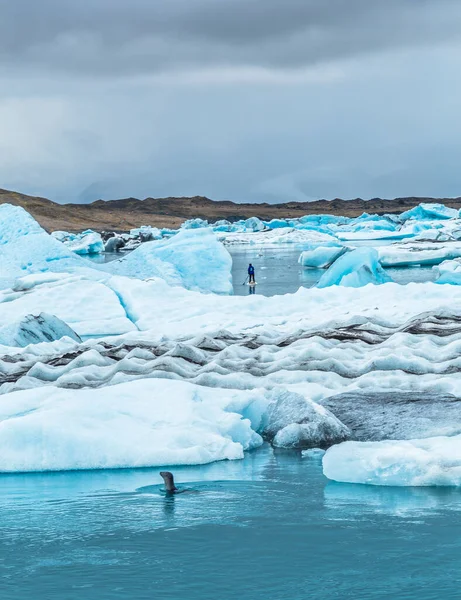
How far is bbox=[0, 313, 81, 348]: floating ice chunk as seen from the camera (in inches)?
701

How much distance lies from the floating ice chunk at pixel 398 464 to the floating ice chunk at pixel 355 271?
759 inches

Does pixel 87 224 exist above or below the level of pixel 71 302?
above

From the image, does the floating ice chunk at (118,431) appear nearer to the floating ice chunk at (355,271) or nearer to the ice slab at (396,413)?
the ice slab at (396,413)

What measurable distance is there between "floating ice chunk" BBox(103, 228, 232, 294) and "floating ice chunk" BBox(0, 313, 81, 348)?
11108 millimetres

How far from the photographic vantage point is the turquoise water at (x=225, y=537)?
22.0 ft

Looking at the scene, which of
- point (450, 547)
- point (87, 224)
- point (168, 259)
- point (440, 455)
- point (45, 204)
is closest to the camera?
point (450, 547)

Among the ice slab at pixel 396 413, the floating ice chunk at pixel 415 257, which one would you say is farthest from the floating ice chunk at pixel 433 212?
the ice slab at pixel 396 413

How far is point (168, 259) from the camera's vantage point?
31422 millimetres

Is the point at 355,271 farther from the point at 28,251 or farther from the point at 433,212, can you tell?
the point at 433,212

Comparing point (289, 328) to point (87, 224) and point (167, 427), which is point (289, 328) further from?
point (87, 224)

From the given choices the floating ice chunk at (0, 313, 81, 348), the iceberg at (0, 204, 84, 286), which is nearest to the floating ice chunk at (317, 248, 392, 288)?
the iceberg at (0, 204, 84, 286)

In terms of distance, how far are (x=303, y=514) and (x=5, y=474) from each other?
3.44m

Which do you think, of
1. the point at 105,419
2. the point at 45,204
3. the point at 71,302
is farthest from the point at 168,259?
the point at 45,204

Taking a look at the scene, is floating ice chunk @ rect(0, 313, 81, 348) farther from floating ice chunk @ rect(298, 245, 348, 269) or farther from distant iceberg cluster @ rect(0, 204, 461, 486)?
floating ice chunk @ rect(298, 245, 348, 269)
